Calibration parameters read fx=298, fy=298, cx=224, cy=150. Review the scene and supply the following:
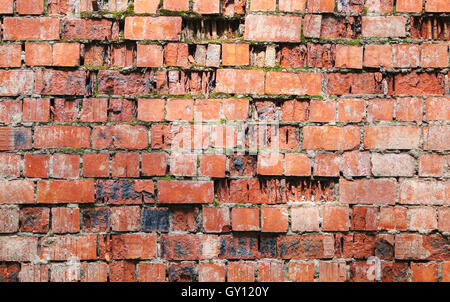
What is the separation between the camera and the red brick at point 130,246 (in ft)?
3.71

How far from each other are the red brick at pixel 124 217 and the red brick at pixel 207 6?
784mm

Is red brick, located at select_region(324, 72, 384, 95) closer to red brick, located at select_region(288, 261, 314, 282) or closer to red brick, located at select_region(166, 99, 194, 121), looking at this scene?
red brick, located at select_region(166, 99, 194, 121)

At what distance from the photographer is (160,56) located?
112cm

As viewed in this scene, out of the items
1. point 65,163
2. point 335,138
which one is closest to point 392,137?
point 335,138

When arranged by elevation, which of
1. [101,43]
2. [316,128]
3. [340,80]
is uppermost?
[101,43]

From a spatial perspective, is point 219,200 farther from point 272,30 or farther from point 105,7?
point 105,7

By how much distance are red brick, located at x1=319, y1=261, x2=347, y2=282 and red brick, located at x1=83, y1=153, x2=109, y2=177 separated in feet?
2.95

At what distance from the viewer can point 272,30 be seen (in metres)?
1.12

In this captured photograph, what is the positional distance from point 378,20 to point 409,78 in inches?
9.8

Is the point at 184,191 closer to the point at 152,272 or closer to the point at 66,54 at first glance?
the point at 152,272

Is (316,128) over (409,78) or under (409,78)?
under

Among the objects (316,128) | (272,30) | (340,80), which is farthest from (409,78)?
(272,30)

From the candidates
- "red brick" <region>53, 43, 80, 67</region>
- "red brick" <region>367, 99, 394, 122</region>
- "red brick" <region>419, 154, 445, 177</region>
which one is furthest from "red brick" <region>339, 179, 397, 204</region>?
"red brick" <region>53, 43, 80, 67</region>

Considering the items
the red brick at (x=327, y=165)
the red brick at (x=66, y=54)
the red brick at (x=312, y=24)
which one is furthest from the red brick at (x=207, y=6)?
the red brick at (x=327, y=165)
